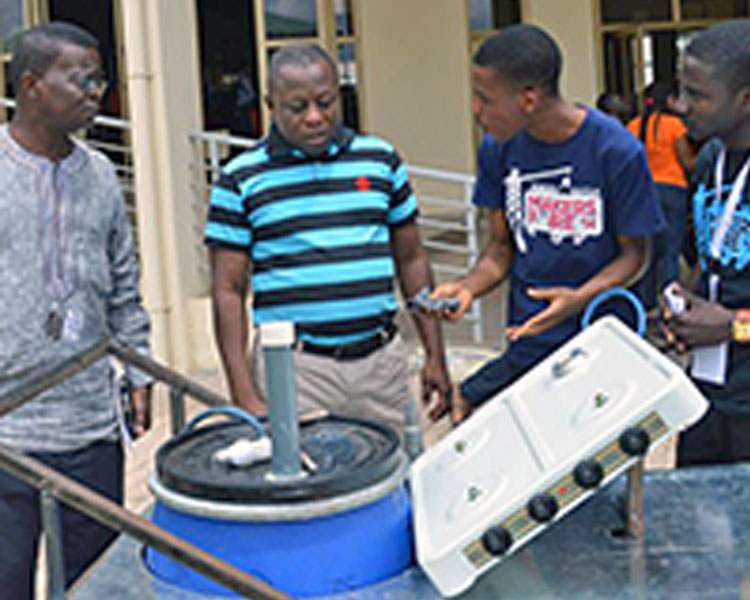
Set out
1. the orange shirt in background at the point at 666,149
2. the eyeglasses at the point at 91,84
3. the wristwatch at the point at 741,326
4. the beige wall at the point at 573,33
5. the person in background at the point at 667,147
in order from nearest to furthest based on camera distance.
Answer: the wristwatch at the point at 741,326 → the eyeglasses at the point at 91,84 → the person in background at the point at 667,147 → the orange shirt in background at the point at 666,149 → the beige wall at the point at 573,33

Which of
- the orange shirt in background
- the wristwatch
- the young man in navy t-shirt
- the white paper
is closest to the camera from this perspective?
the wristwatch

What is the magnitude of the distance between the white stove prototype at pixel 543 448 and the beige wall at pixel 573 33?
7.42 metres

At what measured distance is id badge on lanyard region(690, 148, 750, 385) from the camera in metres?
2.63

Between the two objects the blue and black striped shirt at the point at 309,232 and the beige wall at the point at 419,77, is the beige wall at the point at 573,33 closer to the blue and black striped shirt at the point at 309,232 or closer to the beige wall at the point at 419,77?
the beige wall at the point at 419,77

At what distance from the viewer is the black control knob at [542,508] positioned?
1.83 metres

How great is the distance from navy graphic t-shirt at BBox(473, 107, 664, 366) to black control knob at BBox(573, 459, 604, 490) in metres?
1.16

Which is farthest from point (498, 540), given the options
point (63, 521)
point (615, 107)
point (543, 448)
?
point (615, 107)

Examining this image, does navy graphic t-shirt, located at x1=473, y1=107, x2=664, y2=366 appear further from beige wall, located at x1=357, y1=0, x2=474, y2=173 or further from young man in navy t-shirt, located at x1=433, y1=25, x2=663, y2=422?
beige wall, located at x1=357, y1=0, x2=474, y2=173

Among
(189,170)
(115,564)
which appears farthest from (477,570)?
(189,170)

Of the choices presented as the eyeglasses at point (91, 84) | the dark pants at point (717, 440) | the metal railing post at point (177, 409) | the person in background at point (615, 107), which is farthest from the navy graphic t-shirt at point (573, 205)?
the person in background at point (615, 107)

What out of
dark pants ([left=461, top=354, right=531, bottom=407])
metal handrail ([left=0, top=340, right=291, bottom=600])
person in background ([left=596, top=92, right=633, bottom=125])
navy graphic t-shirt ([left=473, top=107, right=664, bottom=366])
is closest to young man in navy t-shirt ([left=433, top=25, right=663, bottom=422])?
navy graphic t-shirt ([left=473, top=107, right=664, bottom=366])

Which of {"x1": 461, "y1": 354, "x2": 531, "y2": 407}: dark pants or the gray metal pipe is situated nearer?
the gray metal pipe

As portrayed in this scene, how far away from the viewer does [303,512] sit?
6.26ft

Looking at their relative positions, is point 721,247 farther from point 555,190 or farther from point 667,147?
point 667,147
